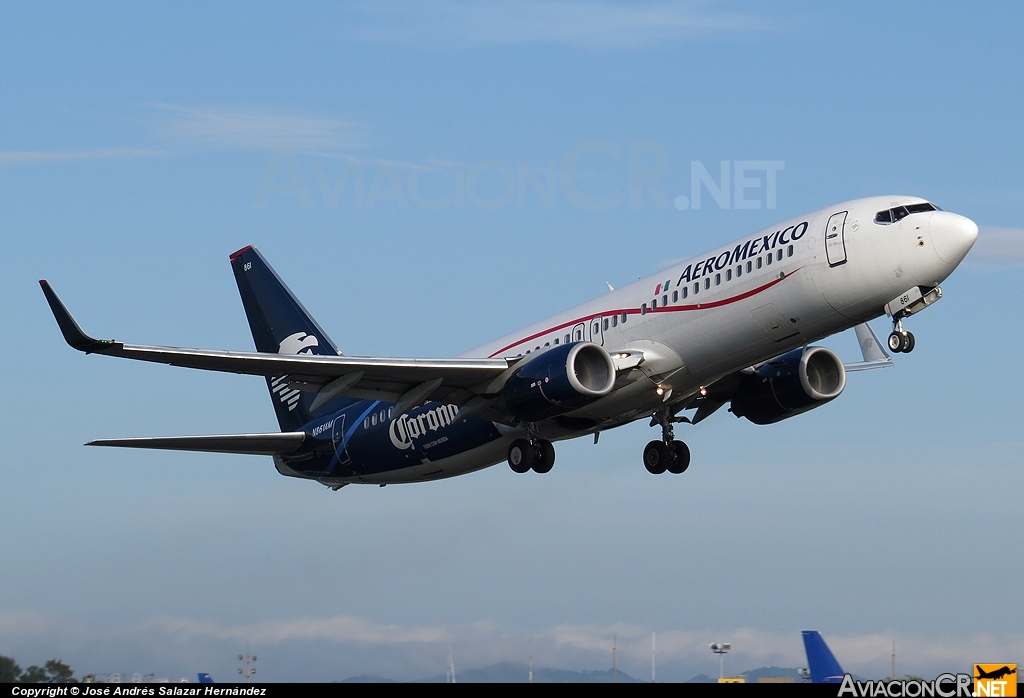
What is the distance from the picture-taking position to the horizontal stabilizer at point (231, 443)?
41.3m

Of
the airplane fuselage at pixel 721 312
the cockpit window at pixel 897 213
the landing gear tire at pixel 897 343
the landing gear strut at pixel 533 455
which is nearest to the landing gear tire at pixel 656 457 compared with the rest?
the airplane fuselage at pixel 721 312

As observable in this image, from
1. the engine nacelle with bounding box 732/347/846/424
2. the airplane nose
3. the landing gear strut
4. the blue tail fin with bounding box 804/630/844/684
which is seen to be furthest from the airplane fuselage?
the blue tail fin with bounding box 804/630/844/684

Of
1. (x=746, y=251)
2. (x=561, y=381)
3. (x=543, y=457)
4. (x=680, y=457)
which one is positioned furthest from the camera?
(x=680, y=457)

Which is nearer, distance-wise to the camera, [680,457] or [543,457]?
[543,457]

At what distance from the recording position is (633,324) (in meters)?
38.6

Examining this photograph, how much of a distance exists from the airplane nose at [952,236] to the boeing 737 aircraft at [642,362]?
A: 3 cm

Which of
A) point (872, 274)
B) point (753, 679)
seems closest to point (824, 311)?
point (872, 274)

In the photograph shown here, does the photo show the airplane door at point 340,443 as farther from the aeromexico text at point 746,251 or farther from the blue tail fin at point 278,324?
the aeromexico text at point 746,251

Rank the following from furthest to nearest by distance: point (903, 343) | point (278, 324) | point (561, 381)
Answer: point (278, 324) < point (561, 381) < point (903, 343)

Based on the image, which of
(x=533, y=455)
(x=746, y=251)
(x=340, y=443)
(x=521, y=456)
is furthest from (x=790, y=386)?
(x=340, y=443)

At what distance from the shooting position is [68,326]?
32.8 metres

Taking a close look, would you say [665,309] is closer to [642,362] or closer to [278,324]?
[642,362]

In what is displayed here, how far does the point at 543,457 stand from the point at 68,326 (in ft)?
45.9

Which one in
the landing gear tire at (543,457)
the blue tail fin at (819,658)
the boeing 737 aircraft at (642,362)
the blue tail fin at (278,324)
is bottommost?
the blue tail fin at (819,658)
